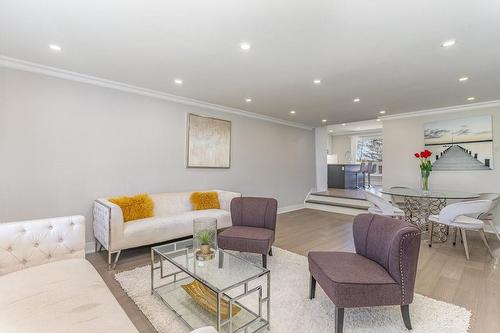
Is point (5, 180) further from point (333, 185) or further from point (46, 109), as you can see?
point (333, 185)

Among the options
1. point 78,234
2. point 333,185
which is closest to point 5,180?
point 78,234

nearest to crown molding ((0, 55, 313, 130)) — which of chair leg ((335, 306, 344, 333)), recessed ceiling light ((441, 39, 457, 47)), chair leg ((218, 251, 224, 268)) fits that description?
chair leg ((218, 251, 224, 268))

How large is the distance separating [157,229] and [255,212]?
137 cm

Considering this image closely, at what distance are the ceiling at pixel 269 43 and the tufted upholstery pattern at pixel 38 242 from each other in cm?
178

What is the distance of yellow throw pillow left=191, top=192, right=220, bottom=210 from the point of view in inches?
164

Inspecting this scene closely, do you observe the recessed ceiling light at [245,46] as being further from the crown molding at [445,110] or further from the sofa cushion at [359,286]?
the crown molding at [445,110]

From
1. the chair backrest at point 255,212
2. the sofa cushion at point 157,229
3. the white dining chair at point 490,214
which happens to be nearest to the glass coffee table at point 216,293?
the sofa cushion at point 157,229

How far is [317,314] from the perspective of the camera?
1.98m

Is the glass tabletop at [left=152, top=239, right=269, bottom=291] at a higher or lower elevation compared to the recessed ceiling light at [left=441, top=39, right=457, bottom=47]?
lower

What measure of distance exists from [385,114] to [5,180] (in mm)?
6907

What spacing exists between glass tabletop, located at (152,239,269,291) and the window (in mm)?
10736

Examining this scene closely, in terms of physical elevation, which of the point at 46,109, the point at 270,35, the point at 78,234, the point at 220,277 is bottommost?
the point at 220,277

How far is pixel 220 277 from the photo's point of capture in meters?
1.81

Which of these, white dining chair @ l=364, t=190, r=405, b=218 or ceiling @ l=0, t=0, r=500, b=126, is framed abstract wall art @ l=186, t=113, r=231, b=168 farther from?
white dining chair @ l=364, t=190, r=405, b=218
